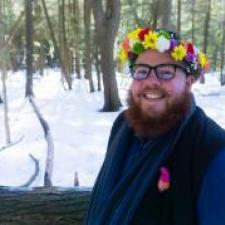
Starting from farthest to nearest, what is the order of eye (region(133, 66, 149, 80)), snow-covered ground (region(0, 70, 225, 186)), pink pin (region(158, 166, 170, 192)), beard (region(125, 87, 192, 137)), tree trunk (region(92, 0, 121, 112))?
tree trunk (region(92, 0, 121, 112)), snow-covered ground (region(0, 70, 225, 186)), eye (region(133, 66, 149, 80)), beard (region(125, 87, 192, 137)), pink pin (region(158, 166, 170, 192))

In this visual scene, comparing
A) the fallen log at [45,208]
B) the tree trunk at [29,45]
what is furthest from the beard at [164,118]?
the tree trunk at [29,45]

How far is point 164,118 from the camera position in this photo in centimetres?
247

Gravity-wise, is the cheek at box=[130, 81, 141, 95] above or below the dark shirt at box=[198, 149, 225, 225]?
above

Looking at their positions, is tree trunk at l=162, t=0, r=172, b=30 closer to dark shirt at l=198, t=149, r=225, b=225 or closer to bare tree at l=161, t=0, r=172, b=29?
bare tree at l=161, t=0, r=172, b=29

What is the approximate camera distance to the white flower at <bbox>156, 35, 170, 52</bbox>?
2521mm

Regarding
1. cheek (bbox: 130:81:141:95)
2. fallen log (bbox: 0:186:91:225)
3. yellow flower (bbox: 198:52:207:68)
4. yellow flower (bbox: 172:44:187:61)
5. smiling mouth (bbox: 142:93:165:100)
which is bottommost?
fallen log (bbox: 0:186:91:225)

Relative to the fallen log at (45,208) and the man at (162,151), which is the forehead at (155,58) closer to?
the man at (162,151)

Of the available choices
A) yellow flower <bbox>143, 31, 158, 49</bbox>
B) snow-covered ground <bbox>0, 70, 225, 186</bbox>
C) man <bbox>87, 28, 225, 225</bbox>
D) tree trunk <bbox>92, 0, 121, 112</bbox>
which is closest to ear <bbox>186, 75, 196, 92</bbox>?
man <bbox>87, 28, 225, 225</bbox>

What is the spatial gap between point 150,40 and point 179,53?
0.15m

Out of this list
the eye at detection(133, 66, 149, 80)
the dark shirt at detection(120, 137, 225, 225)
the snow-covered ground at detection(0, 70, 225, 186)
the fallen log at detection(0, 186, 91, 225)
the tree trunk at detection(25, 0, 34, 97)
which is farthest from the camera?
the tree trunk at detection(25, 0, 34, 97)

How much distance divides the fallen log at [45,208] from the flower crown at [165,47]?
188 cm

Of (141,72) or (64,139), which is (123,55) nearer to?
(141,72)

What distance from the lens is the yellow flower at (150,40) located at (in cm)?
255

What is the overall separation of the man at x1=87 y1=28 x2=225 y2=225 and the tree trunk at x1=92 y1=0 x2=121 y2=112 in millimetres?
11617
